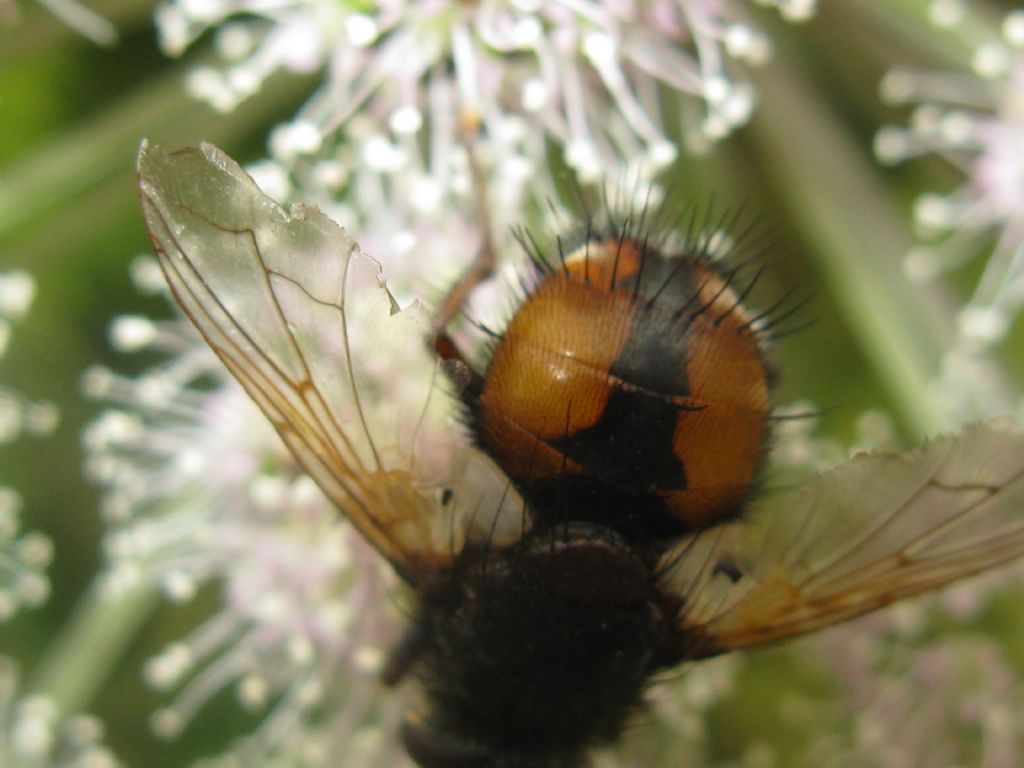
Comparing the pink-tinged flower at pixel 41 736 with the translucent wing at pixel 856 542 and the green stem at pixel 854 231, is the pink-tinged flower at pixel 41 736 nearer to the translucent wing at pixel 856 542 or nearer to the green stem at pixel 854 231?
the translucent wing at pixel 856 542

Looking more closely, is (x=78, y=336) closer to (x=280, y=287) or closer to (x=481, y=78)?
(x=481, y=78)

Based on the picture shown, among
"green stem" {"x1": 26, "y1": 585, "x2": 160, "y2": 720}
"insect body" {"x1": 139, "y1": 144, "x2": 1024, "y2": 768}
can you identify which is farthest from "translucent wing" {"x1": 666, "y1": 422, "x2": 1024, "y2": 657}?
"green stem" {"x1": 26, "y1": 585, "x2": 160, "y2": 720}

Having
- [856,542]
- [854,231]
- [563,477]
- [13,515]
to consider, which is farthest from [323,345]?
[854,231]

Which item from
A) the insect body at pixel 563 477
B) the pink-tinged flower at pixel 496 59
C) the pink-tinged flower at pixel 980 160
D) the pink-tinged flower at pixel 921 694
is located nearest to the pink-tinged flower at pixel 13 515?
the pink-tinged flower at pixel 496 59

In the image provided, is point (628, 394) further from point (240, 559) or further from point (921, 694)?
point (921, 694)

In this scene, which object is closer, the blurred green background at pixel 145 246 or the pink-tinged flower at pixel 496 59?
the pink-tinged flower at pixel 496 59

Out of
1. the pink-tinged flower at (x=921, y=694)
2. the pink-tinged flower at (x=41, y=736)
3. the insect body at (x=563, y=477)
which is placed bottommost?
the pink-tinged flower at (x=921, y=694)

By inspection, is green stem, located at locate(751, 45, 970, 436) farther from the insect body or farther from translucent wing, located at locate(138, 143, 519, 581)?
translucent wing, located at locate(138, 143, 519, 581)
